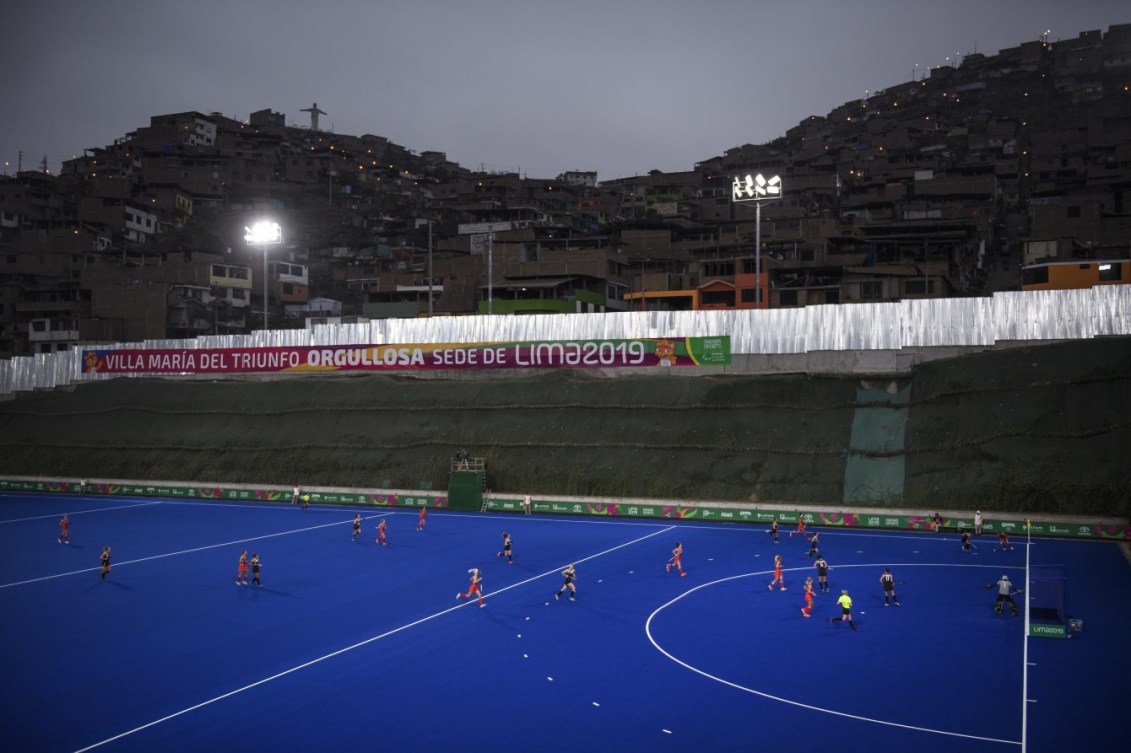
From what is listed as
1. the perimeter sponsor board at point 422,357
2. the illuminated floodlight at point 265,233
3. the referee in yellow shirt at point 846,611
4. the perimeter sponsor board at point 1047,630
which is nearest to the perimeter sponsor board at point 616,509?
the perimeter sponsor board at point 422,357

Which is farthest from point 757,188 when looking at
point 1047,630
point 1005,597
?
point 1047,630

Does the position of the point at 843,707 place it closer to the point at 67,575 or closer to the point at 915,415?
the point at 67,575

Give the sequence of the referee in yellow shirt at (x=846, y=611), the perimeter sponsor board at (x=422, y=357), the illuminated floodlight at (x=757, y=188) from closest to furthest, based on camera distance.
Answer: the referee in yellow shirt at (x=846, y=611)
the illuminated floodlight at (x=757, y=188)
the perimeter sponsor board at (x=422, y=357)

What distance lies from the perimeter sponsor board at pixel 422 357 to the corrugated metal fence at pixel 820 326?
1077mm

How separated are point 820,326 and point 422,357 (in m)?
30.6

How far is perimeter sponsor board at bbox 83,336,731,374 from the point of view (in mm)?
64594

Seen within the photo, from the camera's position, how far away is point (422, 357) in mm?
72625

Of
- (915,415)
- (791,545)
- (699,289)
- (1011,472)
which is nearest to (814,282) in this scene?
(699,289)

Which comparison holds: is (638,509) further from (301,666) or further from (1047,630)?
(301,666)

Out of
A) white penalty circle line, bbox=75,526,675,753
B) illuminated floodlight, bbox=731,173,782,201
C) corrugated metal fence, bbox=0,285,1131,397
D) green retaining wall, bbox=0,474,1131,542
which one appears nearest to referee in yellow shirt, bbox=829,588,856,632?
white penalty circle line, bbox=75,526,675,753

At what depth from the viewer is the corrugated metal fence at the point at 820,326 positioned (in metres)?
55.5

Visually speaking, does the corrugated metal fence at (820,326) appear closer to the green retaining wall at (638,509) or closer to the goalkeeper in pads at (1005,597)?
the green retaining wall at (638,509)

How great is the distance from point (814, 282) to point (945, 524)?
4372cm

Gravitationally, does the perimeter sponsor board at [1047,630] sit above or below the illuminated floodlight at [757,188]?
below
